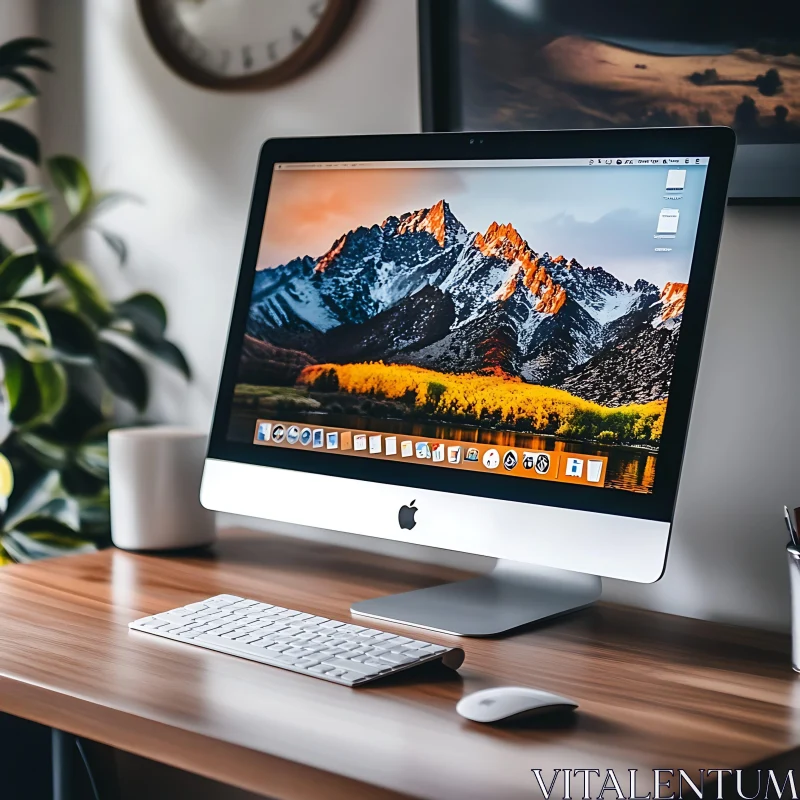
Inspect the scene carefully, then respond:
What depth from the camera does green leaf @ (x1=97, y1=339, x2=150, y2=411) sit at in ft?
6.16

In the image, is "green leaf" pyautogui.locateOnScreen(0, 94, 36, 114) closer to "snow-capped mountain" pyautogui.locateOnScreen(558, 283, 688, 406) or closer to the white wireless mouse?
"snow-capped mountain" pyautogui.locateOnScreen(558, 283, 688, 406)

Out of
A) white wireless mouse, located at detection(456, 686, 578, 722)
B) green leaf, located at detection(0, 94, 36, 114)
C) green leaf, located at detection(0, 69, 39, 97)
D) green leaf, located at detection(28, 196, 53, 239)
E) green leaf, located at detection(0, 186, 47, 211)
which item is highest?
green leaf, located at detection(0, 69, 39, 97)

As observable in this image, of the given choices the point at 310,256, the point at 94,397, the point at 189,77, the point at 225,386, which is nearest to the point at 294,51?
the point at 189,77

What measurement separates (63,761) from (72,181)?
3.74 feet

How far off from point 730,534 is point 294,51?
0.98 m

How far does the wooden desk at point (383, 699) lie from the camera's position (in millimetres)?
775

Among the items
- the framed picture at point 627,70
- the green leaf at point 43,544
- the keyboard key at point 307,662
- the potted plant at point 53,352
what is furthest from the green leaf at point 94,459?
the keyboard key at point 307,662

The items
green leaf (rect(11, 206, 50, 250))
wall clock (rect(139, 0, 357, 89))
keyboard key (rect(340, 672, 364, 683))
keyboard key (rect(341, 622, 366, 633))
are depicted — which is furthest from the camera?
green leaf (rect(11, 206, 50, 250))

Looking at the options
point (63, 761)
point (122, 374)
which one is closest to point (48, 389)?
point (122, 374)

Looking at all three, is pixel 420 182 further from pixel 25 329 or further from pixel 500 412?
pixel 25 329

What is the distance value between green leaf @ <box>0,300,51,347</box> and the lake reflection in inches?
23.0

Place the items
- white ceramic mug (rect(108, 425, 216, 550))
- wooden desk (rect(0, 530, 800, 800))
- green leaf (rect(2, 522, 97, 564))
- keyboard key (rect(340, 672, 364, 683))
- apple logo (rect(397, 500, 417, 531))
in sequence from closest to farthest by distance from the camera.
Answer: wooden desk (rect(0, 530, 800, 800)) < keyboard key (rect(340, 672, 364, 683)) < apple logo (rect(397, 500, 417, 531)) < white ceramic mug (rect(108, 425, 216, 550)) < green leaf (rect(2, 522, 97, 564))

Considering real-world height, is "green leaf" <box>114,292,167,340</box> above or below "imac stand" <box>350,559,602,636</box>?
above

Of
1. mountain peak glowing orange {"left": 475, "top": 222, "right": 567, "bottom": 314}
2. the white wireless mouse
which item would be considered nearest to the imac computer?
mountain peak glowing orange {"left": 475, "top": 222, "right": 567, "bottom": 314}
